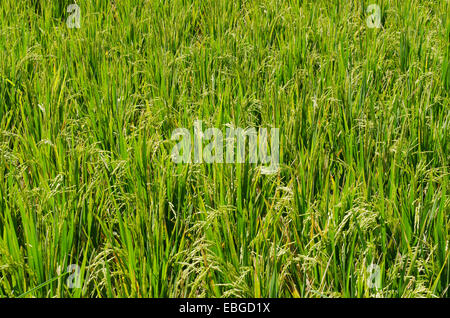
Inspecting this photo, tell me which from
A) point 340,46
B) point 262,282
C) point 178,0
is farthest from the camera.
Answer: point 178,0

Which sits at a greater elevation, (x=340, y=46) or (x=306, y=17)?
(x=306, y=17)

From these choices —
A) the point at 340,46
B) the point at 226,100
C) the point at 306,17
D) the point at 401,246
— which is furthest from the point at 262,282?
the point at 306,17

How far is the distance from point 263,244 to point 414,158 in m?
0.79

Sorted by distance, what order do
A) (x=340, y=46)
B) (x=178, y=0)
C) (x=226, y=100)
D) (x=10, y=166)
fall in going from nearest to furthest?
1. (x=10, y=166)
2. (x=226, y=100)
3. (x=340, y=46)
4. (x=178, y=0)

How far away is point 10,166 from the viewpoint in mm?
2092

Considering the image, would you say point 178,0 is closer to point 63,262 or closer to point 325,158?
point 325,158

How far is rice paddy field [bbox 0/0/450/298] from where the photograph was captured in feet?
5.46

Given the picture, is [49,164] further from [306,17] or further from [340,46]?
[306,17]

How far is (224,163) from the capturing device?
6.68ft

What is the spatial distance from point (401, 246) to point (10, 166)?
1.28 m

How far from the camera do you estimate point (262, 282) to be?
5.12 ft

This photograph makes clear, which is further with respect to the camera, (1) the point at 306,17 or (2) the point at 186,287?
(1) the point at 306,17

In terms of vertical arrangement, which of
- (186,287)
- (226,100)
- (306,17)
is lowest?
(186,287)

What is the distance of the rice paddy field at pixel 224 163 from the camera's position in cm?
166
